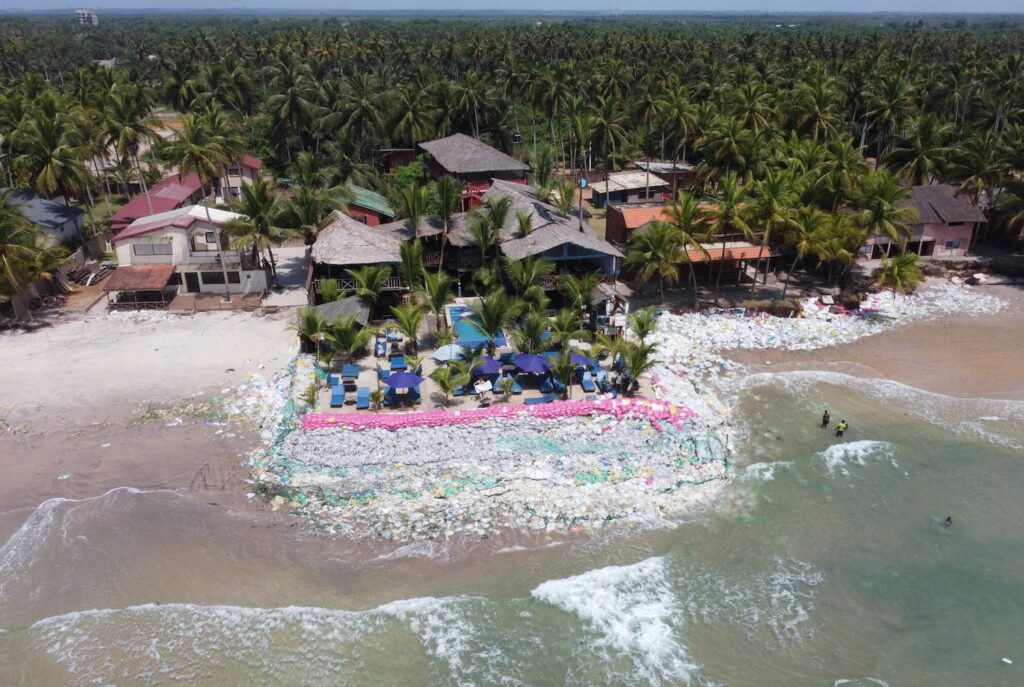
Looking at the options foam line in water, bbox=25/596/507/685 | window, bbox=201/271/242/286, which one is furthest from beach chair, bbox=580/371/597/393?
window, bbox=201/271/242/286

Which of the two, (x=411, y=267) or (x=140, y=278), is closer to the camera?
(x=411, y=267)

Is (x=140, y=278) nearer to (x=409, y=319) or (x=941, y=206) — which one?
(x=409, y=319)

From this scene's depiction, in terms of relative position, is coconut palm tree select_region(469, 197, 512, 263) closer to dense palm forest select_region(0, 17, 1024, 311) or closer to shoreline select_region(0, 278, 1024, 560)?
dense palm forest select_region(0, 17, 1024, 311)

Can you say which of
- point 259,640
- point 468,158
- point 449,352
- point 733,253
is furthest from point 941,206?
point 259,640

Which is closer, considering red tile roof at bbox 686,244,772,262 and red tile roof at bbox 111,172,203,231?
red tile roof at bbox 686,244,772,262

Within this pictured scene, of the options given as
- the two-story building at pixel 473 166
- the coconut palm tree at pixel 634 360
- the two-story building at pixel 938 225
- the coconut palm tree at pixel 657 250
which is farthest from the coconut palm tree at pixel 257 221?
the two-story building at pixel 938 225

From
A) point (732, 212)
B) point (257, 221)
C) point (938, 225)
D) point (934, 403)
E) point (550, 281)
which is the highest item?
point (732, 212)

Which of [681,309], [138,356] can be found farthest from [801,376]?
[138,356]
